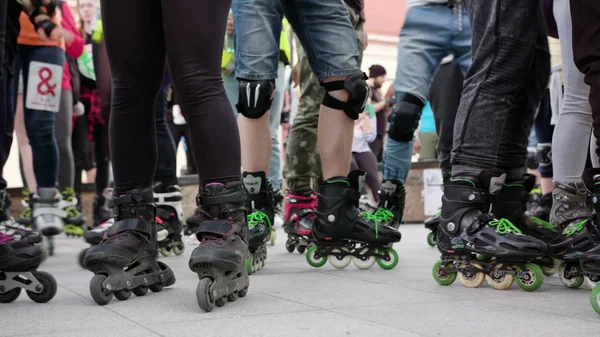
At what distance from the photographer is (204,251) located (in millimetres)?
2199

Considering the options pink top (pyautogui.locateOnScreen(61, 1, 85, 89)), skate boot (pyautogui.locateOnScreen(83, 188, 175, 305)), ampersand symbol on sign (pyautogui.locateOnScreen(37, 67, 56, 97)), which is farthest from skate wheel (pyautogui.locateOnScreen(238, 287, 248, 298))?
pink top (pyautogui.locateOnScreen(61, 1, 85, 89))

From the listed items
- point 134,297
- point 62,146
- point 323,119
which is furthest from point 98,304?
point 62,146

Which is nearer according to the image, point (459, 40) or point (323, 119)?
point (323, 119)

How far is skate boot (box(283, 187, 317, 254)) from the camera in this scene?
375 centimetres

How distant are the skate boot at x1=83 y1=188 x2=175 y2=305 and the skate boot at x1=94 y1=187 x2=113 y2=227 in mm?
3321

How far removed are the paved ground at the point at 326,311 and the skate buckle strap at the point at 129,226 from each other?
223 mm

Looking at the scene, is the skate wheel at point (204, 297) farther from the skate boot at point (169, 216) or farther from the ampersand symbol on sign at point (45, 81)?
the ampersand symbol on sign at point (45, 81)

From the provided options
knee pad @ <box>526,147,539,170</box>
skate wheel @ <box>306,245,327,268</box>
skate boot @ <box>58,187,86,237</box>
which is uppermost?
skate wheel @ <box>306,245,327,268</box>

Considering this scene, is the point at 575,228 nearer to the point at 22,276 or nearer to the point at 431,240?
the point at 22,276

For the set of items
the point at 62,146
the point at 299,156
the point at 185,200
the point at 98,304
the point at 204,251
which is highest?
the point at 204,251

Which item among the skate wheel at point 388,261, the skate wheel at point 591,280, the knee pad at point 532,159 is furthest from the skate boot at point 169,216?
the knee pad at point 532,159

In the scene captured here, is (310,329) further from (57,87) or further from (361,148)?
(361,148)

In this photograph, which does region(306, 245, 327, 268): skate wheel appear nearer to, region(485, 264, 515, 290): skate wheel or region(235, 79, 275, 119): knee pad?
region(235, 79, 275, 119): knee pad

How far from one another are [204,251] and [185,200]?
16.7 feet
